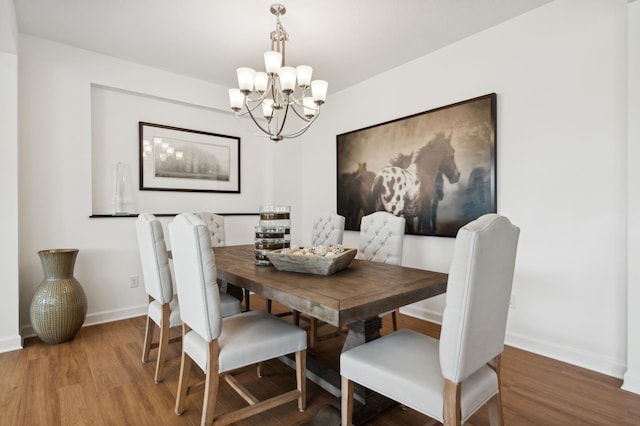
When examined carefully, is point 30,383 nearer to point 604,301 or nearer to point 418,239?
point 418,239

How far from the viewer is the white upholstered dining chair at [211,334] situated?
1453 mm

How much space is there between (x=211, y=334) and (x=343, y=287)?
62 cm

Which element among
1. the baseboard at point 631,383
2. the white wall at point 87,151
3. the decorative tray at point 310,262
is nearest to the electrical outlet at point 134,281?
the white wall at point 87,151

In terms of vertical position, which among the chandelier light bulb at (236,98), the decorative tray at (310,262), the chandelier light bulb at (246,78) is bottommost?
the decorative tray at (310,262)

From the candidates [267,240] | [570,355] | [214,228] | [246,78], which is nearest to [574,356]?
[570,355]

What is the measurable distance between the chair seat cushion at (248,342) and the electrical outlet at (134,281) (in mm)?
2107

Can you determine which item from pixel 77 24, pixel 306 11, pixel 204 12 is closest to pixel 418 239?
pixel 306 11

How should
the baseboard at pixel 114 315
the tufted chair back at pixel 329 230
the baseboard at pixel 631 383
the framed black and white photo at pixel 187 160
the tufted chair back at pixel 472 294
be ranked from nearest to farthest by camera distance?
the tufted chair back at pixel 472 294 → the baseboard at pixel 631 383 → the tufted chair back at pixel 329 230 → the baseboard at pixel 114 315 → the framed black and white photo at pixel 187 160

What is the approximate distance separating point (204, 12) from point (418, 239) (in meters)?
2.73

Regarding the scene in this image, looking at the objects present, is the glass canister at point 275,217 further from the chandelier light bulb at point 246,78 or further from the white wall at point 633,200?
the white wall at point 633,200

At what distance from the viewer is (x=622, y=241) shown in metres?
2.15

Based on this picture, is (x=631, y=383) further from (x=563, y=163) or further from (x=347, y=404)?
(x=347, y=404)

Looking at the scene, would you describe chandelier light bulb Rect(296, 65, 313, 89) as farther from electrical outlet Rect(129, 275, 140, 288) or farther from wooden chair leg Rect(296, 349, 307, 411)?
electrical outlet Rect(129, 275, 140, 288)

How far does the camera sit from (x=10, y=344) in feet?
8.45
